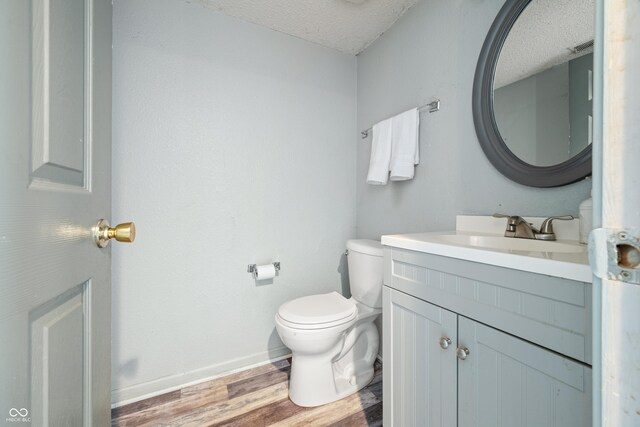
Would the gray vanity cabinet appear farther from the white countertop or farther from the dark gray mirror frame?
the dark gray mirror frame

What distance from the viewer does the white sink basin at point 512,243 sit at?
0.81m

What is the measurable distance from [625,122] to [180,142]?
1.64 meters

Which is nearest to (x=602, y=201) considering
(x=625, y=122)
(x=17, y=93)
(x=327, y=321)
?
(x=625, y=122)

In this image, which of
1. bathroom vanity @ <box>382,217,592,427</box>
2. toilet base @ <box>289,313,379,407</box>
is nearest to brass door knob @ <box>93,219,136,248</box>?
bathroom vanity @ <box>382,217,592,427</box>

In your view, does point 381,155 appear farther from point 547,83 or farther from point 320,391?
point 320,391

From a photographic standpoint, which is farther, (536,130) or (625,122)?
(536,130)

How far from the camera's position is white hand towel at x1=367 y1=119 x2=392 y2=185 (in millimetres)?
1550

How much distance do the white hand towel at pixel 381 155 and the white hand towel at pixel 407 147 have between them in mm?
64

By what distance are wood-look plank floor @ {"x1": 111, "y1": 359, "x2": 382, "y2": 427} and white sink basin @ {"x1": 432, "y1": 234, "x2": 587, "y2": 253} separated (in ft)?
3.10

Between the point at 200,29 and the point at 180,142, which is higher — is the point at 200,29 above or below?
above

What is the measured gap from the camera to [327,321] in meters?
1.26

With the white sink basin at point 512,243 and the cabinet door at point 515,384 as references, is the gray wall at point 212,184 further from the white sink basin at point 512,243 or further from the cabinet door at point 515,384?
the cabinet door at point 515,384

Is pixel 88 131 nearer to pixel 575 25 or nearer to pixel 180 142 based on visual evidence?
pixel 180 142

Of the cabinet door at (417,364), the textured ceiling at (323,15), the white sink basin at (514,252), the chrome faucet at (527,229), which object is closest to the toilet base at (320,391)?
the cabinet door at (417,364)
